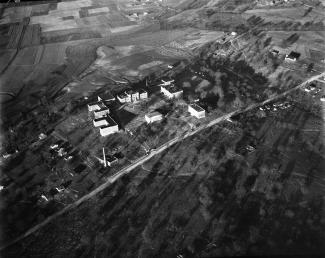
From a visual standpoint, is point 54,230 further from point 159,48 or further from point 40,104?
point 159,48

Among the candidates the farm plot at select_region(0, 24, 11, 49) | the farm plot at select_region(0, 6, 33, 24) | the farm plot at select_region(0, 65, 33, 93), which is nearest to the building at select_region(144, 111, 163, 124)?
the farm plot at select_region(0, 65, 33, 93)

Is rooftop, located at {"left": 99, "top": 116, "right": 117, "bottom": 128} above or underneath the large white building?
above

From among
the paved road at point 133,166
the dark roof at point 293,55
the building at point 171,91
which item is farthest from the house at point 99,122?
the dark roof at point 293,55

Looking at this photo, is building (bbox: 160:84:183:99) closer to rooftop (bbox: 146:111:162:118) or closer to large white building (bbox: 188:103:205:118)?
large white building (bbox: 188:103:205:118)

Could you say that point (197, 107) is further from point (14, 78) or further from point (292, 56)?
point (14, 78)

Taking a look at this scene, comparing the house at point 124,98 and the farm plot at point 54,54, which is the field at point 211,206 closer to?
the house at point 124,98

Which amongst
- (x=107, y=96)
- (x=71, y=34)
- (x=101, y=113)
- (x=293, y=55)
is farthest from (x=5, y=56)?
(x=293, y=55)
